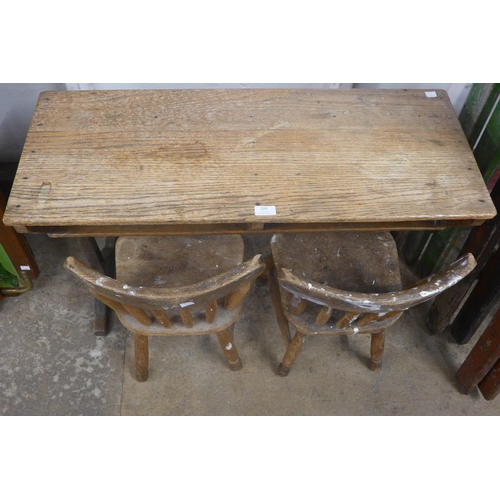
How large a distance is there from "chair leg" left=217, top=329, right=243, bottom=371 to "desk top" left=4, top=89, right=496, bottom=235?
A: 1.58ft

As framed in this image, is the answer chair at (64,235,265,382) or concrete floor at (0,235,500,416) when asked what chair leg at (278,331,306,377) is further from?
chair at (64,235,265,382)

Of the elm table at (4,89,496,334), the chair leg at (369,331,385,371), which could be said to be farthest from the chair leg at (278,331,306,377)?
the elm table at (4,89,496,334)

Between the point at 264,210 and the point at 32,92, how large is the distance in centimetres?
139

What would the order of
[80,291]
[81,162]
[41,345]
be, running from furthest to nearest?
[80,291]
[41,345]
[81,162]

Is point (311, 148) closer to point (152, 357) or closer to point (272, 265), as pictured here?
point (272, 265)

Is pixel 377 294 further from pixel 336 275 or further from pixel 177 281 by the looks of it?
pixel 177 281

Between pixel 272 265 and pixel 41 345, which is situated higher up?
pixel 272 265

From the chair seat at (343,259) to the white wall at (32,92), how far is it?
2.13 ft

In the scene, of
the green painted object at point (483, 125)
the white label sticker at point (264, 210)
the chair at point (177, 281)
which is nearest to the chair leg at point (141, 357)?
the chair at point (177, 281)

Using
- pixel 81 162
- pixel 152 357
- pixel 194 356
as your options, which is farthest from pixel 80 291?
pixel 81 162

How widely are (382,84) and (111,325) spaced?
5.06 feet

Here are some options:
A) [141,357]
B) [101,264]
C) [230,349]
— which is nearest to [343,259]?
[230,349]

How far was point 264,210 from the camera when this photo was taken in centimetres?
149
